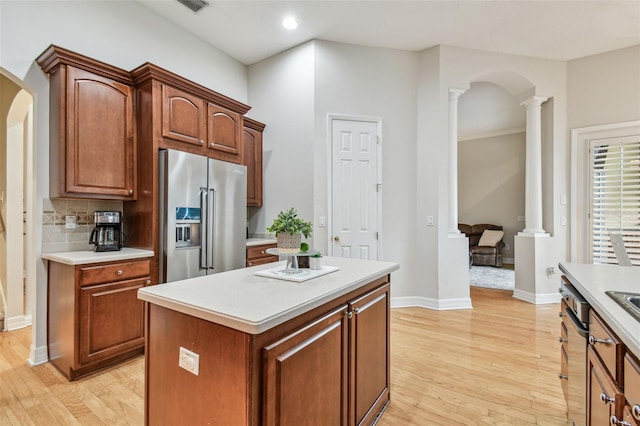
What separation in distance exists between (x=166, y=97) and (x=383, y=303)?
252 cm

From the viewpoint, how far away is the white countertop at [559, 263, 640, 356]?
95cm

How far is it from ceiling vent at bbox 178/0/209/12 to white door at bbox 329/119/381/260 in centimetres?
184

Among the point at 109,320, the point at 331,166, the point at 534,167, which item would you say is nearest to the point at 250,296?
the point at 109,320

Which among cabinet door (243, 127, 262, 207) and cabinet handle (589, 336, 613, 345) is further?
cabinet door (243, 127, 262, 207)

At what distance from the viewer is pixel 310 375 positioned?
1228 mm

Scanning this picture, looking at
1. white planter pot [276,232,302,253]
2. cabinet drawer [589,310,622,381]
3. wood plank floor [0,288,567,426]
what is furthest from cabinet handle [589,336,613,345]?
white planter pot [276,232,302,253]

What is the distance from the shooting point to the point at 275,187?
13.6 feet

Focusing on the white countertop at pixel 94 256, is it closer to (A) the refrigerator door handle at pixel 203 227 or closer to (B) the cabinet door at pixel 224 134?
(A) the refrigerator door handle at pixel 203 227

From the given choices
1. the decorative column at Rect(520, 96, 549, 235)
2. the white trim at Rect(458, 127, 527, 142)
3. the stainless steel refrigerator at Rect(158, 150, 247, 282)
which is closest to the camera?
the stainless steel refrigerator at Rect(158, 150, 247, 282)

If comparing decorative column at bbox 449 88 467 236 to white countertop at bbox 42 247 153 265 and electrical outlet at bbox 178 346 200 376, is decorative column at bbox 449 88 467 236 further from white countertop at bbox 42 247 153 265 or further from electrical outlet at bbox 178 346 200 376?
electrical outlet at bbox 178 346 200 376

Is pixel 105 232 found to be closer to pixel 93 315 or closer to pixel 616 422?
pixel 93 315

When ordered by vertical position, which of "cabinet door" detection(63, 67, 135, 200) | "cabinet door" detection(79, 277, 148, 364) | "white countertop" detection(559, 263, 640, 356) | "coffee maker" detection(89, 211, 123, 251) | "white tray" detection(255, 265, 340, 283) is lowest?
"cabinet door" detection(79, 277, 148, 364)

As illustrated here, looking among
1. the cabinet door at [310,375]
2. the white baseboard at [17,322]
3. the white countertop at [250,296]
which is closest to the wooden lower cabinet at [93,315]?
the white baseboard at [17,322]

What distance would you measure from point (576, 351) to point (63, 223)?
12.0 feet
